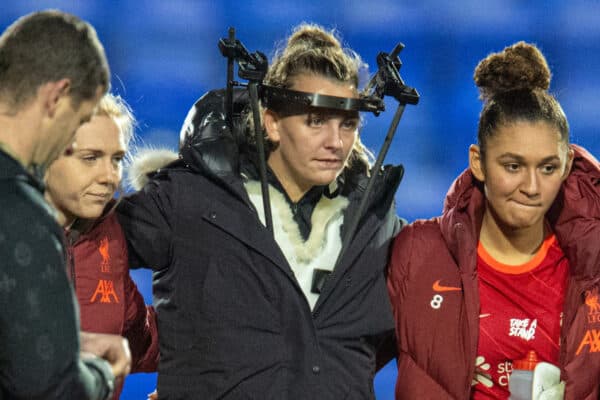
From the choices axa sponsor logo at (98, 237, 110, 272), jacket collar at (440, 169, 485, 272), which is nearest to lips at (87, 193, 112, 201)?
axa sponsor logo at (98, 237, 110, 272)

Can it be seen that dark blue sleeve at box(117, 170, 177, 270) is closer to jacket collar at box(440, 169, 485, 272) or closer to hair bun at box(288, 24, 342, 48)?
hair bun at box(288, 24, 342, 48)

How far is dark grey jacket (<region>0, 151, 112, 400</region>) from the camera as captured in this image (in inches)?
58.9

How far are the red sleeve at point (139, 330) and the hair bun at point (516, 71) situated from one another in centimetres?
98

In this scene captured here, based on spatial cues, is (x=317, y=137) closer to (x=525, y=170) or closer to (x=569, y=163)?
(x=525, y=170)

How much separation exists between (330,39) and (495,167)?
0.52 metres

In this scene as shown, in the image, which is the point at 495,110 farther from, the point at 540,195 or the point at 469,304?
the point at 469,304

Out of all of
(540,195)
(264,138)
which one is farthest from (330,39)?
(540,195)

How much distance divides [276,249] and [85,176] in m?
0.46

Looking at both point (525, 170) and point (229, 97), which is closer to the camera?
point (525, 170)

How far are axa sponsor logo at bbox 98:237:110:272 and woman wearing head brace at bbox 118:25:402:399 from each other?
9 centimetres

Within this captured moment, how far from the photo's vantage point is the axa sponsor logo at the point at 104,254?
2.29 m

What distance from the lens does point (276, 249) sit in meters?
2.33

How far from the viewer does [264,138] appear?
254 cm

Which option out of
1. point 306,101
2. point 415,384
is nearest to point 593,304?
point 415,384
